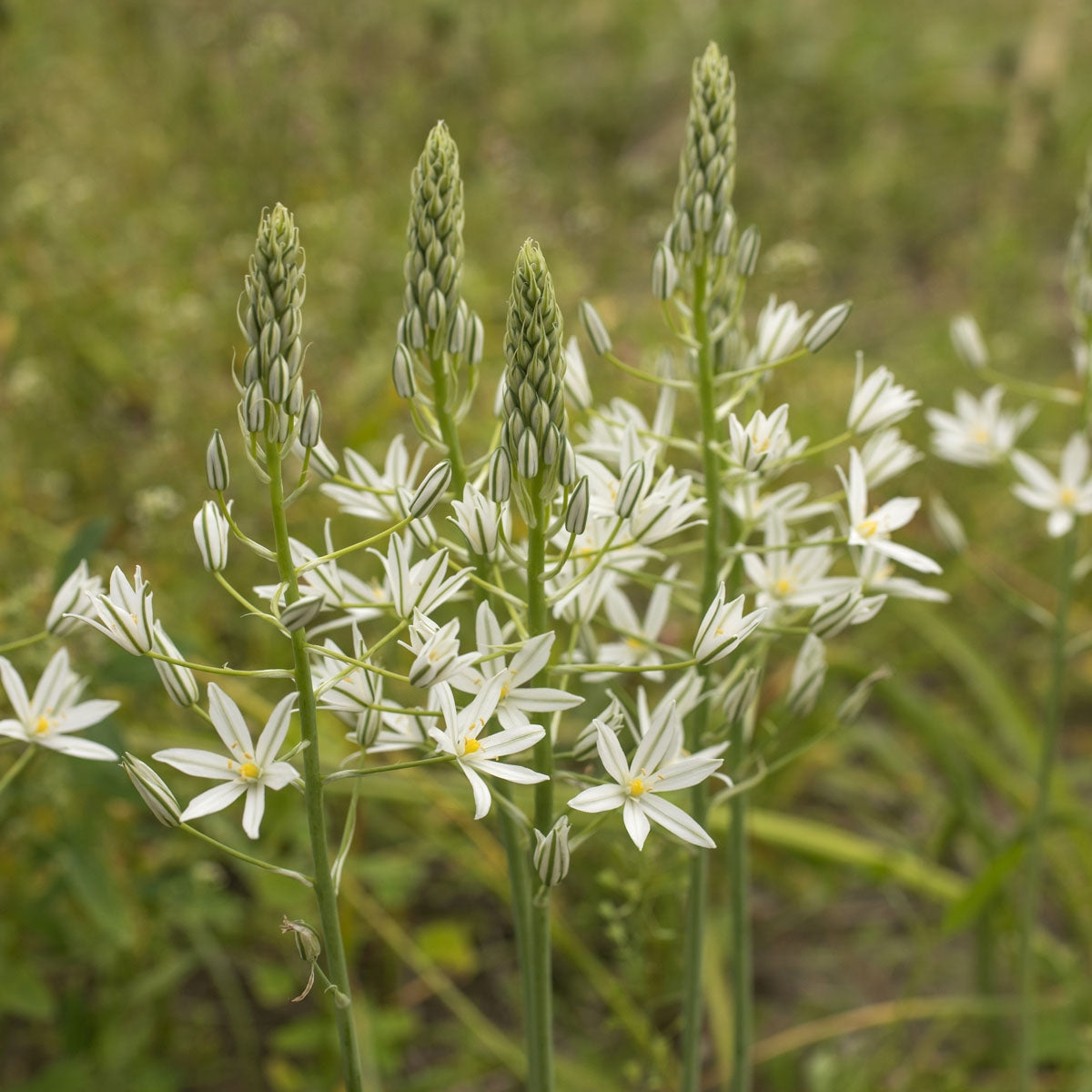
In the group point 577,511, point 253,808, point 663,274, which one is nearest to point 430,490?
point 577,511

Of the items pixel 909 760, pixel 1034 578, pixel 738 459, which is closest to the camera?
pixel 738 459

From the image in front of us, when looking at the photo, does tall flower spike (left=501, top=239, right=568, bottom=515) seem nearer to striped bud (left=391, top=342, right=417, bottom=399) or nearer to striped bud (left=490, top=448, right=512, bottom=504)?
striped bud (left=490, top=448, right=512, bottom=504)

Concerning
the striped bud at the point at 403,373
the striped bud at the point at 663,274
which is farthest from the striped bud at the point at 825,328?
the striped bud at the point at 403,373

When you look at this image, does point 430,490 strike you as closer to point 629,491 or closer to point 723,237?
point 629,491

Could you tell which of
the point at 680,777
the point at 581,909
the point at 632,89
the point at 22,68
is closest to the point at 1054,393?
the point at 680,777

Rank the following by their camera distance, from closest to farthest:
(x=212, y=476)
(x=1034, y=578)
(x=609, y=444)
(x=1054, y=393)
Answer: (x=212, y=476) → (x=609, y=444) → (x=1054, y=393) → (x=1034, y=578)

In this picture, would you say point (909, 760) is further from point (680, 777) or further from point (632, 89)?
point (632, 89)

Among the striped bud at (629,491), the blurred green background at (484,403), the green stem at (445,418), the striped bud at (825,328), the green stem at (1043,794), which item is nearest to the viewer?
the striped bud at (629,491)

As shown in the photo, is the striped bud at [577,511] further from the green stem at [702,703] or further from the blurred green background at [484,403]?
the blurred green background at [484,403]

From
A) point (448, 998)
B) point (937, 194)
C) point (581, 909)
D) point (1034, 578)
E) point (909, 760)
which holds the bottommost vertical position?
point (448, 998)
